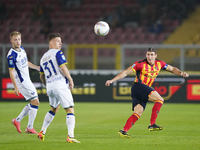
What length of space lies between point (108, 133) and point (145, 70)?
1534mm

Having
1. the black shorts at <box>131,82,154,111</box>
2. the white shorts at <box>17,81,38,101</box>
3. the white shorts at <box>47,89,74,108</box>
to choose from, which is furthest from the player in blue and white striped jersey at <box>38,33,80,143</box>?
the black shorts at <box>131,82,154,111</box>

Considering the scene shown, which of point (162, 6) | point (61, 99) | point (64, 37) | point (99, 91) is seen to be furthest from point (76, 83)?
point (162, 6)

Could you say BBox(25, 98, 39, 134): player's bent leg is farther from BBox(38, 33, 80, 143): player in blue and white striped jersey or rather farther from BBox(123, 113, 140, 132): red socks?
BBox(123, 113, 140, 132): red socks

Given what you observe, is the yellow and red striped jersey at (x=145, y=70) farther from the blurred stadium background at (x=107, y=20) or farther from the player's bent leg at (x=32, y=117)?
the blurred stadium background at (x=107, y=20)

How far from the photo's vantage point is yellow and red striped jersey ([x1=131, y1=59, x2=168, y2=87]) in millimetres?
7302

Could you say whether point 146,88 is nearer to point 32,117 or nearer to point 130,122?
point 130,122

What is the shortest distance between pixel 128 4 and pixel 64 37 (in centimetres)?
541

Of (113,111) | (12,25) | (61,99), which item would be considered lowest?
(113,111)

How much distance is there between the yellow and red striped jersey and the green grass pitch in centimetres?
113

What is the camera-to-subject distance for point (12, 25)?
22.4 m

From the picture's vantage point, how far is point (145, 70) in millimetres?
7348

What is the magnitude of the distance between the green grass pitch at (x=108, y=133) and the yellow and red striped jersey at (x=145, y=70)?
44.6 inches

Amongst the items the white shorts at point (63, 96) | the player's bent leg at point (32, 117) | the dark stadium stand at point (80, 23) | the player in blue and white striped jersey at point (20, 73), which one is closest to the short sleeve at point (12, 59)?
the player in blue and white striped jersey at point (20, 73)

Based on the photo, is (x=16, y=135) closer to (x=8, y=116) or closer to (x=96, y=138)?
(x=96, y=138)
